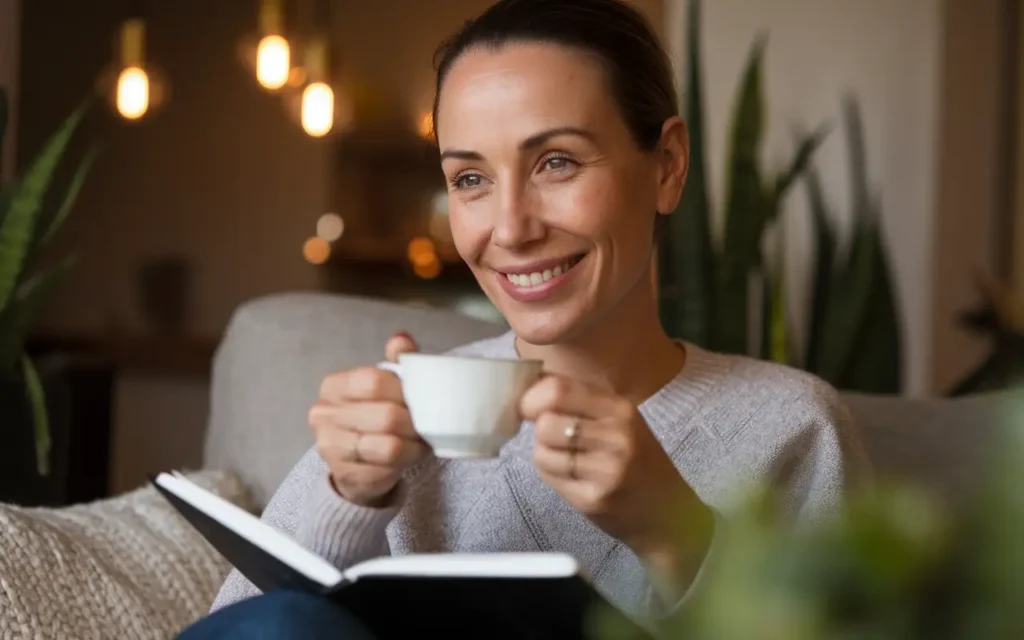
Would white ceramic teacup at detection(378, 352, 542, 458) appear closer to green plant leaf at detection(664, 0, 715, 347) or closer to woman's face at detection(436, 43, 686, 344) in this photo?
woman's face at detection(436, 43, 686, 344)

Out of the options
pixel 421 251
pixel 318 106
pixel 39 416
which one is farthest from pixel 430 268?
pixel 39 416

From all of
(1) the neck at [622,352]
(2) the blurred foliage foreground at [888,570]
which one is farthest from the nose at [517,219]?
(2) the blurred foliage foreground at [888,570]

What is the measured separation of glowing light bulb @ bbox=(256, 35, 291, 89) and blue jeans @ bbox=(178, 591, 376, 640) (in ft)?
9.75

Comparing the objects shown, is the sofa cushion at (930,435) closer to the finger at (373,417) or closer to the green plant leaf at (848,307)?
the finger at (373,417)

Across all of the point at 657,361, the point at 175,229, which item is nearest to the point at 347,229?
the point at 175,229

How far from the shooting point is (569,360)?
4.16 ft

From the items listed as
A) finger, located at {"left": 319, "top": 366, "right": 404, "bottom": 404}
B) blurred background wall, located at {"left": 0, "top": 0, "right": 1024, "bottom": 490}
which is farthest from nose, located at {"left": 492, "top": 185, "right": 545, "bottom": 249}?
blurred background wall, located at {"left": 0, "top": 0, "right": 1024, "bottom": 490}

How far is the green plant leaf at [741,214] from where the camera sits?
2.56m

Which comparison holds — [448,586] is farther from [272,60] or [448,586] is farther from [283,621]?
[272,60]

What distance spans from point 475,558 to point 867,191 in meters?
2.44

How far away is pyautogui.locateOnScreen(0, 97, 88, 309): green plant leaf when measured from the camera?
180cm

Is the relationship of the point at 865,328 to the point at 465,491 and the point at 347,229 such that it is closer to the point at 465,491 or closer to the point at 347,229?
the point at 465,491

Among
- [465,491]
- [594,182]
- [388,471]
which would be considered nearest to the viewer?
[388,471]

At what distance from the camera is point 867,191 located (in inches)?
114
